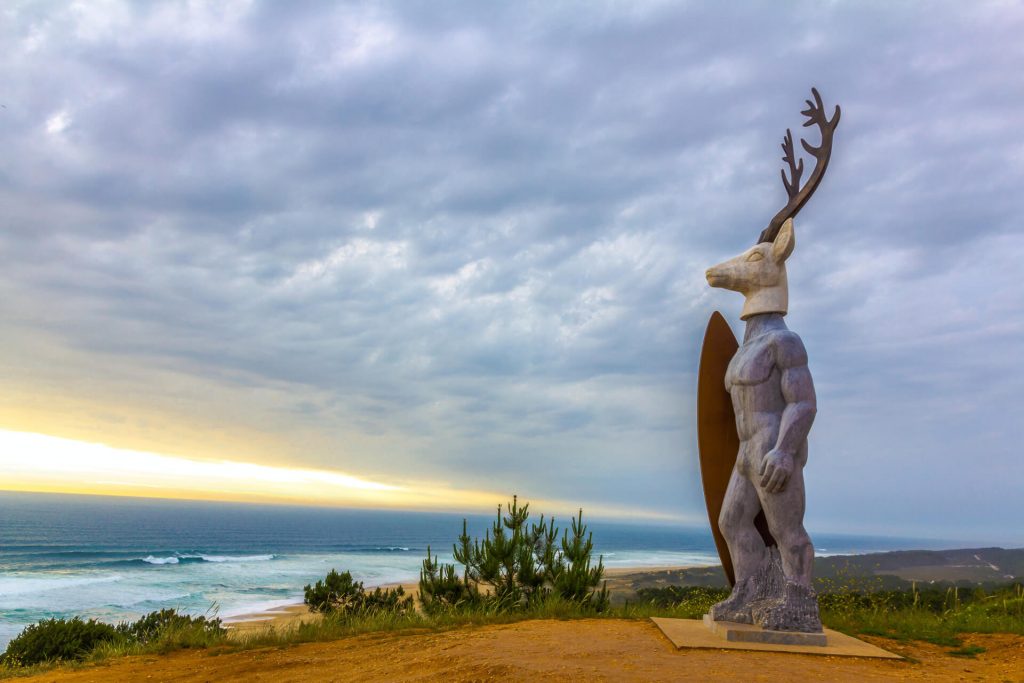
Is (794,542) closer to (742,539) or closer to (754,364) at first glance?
(742,539)

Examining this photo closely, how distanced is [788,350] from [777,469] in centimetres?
107

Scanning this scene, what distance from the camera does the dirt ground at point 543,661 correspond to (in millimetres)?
4746

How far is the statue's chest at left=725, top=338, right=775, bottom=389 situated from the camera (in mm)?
6195

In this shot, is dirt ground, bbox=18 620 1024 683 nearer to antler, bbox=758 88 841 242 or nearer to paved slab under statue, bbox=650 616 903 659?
paved slab under statue, bbox=650 616 903 659

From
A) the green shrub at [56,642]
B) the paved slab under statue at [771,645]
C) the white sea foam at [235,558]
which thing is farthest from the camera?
the white sea foam at [235,558]

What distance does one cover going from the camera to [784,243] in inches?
253

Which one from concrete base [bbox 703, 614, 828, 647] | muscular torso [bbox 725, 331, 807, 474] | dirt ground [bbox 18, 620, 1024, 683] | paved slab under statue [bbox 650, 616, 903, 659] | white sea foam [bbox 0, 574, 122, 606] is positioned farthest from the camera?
white sea foam [bbox 0, 574, 122, 606]

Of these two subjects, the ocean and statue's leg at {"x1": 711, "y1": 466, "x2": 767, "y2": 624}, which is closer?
statue's leg at {"x1": 711, "y1": 466, "x2": 767, "y2": 624}

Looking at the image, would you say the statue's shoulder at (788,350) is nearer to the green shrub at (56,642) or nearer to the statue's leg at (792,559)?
the statue's leg at (792,559)

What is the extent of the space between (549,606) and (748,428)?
3.40m

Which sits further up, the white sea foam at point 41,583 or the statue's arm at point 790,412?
the statue's arm at point 790,412

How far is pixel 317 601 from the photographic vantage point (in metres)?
11.7

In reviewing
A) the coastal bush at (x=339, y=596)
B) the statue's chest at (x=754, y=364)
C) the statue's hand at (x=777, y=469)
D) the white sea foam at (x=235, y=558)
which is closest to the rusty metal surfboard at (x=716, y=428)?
the statue's chest at (x=754, y=364)

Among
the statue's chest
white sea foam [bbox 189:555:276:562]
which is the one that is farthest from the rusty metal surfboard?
white sea foam [bbox 189:555:276:562]
